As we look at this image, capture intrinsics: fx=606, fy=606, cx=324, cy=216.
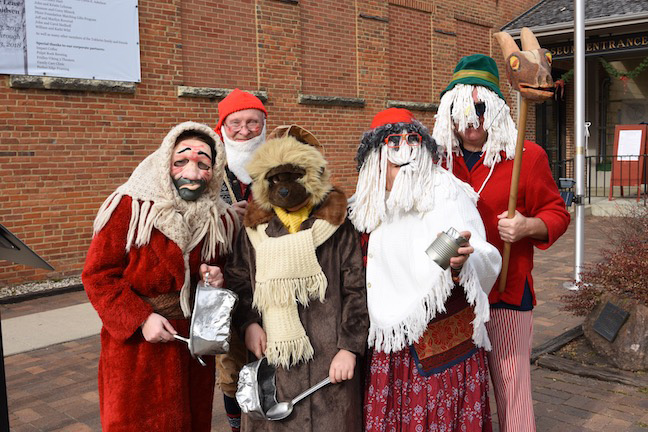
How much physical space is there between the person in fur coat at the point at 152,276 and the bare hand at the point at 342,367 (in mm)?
566

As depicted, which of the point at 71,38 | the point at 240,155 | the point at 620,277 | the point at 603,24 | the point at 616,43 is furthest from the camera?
the point at 616,43

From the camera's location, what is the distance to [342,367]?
2.35 meters

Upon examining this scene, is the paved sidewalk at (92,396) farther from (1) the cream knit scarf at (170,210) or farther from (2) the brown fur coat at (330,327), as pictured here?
(1) the cream knit scarf at (170,210)

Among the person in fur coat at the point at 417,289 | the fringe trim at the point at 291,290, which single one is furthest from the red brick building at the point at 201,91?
the person in fur coat at the point at 417,289

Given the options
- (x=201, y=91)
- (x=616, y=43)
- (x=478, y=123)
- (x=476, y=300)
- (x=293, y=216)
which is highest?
(x=616, y=43)

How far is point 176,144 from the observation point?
2.52 m

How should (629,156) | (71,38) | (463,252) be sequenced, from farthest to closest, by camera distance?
(629,156), (71,38), (463,252)

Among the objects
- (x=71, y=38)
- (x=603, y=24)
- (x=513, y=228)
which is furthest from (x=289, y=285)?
(x=603, y=24)

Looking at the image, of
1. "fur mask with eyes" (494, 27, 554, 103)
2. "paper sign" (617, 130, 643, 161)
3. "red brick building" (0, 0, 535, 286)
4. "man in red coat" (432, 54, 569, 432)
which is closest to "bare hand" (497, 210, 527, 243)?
"man in red coat" (432, 54, 569, 432)

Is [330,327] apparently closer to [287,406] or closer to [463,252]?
[287,406]

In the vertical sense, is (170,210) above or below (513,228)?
above

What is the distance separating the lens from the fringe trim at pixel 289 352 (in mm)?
2385

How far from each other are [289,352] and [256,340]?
0.54 ft

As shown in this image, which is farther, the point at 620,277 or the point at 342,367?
the point at 620,277
